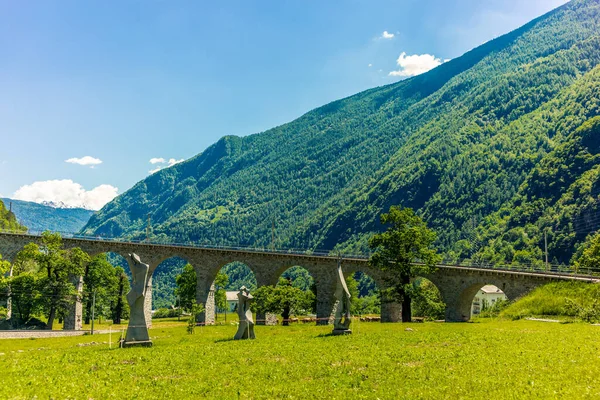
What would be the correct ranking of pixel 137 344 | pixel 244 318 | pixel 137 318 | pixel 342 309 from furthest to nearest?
1. pixel 342 309
2. pixel 244 318
3. pixel 137 344
4. pixel 137 318

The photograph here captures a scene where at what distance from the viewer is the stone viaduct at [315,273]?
5203 cm

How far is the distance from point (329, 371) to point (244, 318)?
13.9 metres

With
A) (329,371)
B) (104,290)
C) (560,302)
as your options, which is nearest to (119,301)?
(104,290)

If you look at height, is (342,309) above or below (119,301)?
above

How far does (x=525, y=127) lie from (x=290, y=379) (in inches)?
8166

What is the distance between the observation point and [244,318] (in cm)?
3075

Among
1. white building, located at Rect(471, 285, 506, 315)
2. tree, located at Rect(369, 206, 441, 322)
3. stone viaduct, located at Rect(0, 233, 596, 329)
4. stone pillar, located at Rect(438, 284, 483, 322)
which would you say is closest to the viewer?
tree, located at Rect(369, 206, 441, 322)

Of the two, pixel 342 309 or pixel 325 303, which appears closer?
pixel 342 309

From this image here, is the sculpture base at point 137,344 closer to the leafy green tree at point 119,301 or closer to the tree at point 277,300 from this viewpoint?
the tree at point 277,300

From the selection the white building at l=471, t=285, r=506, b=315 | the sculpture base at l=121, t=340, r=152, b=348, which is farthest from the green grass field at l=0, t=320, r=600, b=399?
the white building at l=471, t=285, r=506, b=315

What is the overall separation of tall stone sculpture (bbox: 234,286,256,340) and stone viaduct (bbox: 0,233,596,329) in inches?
1018

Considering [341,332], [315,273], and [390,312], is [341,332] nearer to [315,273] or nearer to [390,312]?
[390,312]

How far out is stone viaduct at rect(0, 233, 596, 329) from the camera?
52031mm

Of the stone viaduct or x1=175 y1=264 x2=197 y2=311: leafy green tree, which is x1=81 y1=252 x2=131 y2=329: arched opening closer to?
the stone viaduct
